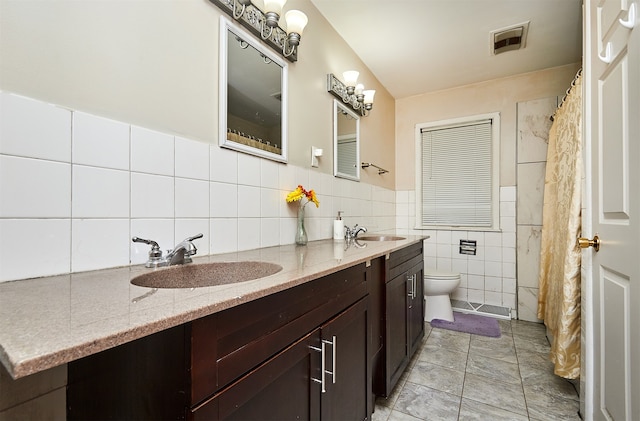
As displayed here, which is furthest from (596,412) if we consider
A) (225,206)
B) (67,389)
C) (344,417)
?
(67,389)

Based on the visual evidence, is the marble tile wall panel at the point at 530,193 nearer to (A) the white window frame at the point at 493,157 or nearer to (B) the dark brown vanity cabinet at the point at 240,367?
(A) the white window frame at the point at 493,157

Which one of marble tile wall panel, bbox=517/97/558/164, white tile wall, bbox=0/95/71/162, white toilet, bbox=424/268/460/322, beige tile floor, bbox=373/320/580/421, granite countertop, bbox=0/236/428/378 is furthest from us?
marble tile wall panel, bbox=517/97/558/164

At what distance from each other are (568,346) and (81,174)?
7.72 ft

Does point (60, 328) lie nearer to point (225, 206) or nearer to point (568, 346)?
point (225, 206)

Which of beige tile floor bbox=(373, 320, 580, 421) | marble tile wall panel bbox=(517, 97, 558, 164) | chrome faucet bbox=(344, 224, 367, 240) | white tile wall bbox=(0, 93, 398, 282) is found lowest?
beige tile floor bbox=(373, 320, 580, 421)

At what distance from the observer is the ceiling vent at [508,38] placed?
7.06 feet

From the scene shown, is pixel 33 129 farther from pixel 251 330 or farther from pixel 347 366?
pixel 347 366

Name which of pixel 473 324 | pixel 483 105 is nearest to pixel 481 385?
pixel 473 324

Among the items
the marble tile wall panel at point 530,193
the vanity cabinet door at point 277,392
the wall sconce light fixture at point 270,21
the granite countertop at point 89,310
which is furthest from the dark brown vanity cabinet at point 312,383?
the marble tile wall panel at point 530,193

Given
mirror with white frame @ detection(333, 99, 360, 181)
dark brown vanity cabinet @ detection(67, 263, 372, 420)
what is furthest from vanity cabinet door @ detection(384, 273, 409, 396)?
mirror with white frame @ detection(333, 99, 360, 181)

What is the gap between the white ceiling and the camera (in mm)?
1922

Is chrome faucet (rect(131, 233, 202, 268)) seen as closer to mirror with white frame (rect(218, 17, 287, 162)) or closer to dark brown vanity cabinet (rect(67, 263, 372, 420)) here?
dark brown vanity cabinet (rect(67, 263, 372, 420))

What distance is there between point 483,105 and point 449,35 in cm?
107

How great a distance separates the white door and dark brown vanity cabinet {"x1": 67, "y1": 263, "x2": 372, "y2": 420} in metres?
0.87
